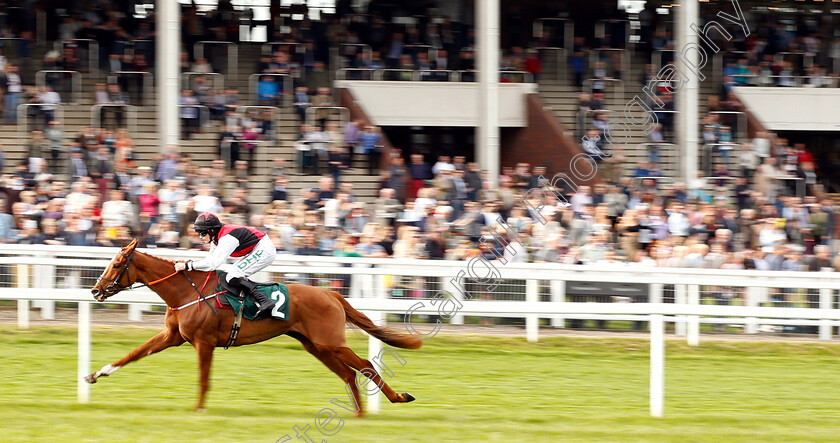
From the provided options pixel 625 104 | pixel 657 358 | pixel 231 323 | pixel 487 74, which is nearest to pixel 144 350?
pixel 231 323

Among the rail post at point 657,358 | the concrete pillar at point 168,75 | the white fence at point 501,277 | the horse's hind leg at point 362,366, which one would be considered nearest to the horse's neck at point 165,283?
the horse's hind leg at point 362,366

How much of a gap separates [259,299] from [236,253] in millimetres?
347

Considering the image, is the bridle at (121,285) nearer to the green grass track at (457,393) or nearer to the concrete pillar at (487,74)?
the green grass track at (457,393)

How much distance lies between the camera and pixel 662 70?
16.1m

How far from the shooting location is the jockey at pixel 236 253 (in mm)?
6238

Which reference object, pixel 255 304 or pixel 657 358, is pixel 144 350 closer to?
pixel 255 304

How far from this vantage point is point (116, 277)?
6258 mm

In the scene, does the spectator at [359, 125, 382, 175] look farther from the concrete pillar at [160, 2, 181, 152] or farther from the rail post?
the rail post

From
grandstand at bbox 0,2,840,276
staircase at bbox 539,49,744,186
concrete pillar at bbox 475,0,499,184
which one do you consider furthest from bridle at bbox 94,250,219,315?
staircase at bbox 539,49,744,186

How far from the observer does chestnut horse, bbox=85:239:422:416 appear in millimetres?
6227

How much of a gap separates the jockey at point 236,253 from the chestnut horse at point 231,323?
5.4 inches

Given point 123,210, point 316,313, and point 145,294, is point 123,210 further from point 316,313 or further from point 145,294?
point 316,313

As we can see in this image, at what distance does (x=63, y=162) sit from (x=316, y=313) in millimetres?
7027

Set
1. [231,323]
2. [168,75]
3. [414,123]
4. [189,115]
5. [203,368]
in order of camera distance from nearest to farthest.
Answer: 1. [203,368]
2. [231,323]
3. [168,75]
4. [189,115]
5. [414,123]
